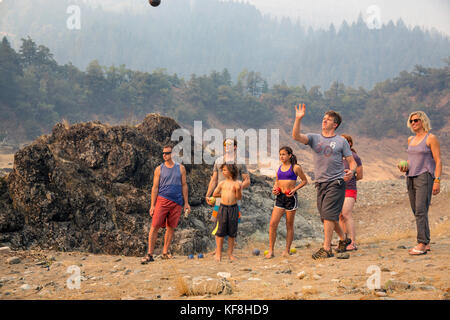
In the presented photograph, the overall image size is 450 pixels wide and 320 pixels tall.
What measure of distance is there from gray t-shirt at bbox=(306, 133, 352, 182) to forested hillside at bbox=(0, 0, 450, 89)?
11041 centimetres

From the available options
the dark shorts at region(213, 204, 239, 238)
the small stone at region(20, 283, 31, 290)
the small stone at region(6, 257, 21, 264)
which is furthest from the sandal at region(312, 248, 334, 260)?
the small stone at region(6, 257, 21, 264)

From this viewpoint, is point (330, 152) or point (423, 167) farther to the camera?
point (330, 152)

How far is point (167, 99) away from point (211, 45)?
4031 inches

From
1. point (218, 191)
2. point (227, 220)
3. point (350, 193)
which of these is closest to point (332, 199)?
point (350, 193)

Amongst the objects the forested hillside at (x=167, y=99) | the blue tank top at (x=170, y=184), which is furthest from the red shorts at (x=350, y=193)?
the forested hillside at (x=167, y=99)

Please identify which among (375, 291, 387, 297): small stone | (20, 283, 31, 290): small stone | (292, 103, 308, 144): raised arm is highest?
(292, 103, 308, 144): raised arm

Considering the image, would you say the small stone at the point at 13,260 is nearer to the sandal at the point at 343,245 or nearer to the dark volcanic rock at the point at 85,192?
the dark volcanic rock at the point at 85,192

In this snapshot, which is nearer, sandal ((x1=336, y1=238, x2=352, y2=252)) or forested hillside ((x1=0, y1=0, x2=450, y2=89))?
sandal ((x1=336, y1=238, x2=352, y2=252))

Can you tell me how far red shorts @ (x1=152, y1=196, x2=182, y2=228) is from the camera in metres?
5.91

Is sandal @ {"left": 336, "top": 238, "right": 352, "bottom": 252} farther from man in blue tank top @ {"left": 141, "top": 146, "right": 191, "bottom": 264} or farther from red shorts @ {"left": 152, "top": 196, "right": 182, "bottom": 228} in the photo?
red shorts @ {"left": 152, "top": 196, "right": 182, "bottom": 228}

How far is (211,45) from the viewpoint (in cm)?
14962

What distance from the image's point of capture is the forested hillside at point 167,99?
4234cm

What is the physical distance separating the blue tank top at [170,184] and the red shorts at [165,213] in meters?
0.07

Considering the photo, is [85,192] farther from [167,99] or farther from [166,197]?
[167,99]
